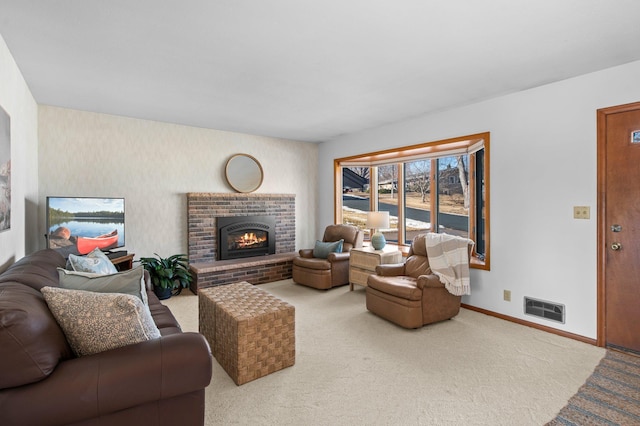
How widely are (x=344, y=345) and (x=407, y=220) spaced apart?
9.27 ft

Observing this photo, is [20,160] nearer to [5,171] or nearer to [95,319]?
[5,171]

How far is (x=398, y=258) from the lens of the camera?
4320mm

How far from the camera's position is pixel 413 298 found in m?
3.01

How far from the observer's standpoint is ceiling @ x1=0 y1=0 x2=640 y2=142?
1870 millimetres

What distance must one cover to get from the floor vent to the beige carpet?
0.60 ft

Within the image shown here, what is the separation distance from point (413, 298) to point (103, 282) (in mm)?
2508

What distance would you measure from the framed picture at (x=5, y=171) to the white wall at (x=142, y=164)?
154cm

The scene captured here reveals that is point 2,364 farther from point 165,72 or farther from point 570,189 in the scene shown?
A: point 570,189

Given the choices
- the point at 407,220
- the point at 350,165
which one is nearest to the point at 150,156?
the point at 350,165

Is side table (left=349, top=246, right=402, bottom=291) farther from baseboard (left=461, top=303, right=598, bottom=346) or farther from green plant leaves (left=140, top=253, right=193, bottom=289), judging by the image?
green plant leaves (left=140, top=253, right=193, bottom=289)

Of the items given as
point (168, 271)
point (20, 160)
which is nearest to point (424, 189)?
point (168, 271)

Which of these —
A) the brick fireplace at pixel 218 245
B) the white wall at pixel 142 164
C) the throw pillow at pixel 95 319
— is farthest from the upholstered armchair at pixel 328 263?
the throw pillow at pixel 95 319

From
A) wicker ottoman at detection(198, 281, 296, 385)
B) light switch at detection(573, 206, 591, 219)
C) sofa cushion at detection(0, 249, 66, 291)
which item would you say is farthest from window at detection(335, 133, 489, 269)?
sofa cushion at detection(0, 249, 66, 291)

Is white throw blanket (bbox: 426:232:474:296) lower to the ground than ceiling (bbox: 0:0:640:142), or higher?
lower
